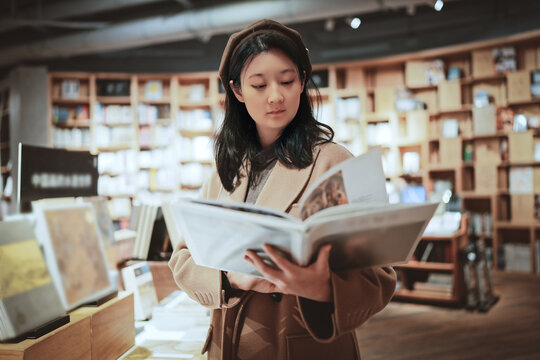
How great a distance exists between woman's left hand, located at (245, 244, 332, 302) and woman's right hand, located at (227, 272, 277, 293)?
3.8 inches

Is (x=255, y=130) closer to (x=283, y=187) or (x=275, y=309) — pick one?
(x=283, y=187)

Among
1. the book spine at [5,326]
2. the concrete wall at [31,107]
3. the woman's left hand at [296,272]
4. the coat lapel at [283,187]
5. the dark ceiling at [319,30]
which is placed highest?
the dark ceiling at [319,30]

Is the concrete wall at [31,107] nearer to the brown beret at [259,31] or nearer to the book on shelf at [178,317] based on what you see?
the book on shelf at [178,317]

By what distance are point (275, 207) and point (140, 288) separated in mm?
856

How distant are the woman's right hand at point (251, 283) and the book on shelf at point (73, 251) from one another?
1.67 feet

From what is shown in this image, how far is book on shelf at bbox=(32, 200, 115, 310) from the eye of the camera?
3.64 ft

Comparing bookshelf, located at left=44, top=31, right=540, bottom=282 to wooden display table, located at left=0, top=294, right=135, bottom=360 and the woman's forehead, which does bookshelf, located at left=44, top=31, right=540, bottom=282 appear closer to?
wooden display table, located at left=0, top=294, right=135, bottom=360

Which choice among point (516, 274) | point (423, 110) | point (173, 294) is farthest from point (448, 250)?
point (173, 294)

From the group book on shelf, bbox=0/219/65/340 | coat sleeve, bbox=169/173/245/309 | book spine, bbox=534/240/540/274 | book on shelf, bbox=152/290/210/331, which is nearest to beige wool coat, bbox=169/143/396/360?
coat sleeve, bbox=169/173/245/309

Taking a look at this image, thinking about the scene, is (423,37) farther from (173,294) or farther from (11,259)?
(11,259)

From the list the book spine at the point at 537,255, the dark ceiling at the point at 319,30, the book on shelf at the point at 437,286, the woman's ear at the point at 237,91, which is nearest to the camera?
the woman's ear at the point at 237,91

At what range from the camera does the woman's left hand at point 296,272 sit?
71 centimetres

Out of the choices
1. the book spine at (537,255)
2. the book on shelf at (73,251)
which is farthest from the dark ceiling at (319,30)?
the book on shelf at (73,251)

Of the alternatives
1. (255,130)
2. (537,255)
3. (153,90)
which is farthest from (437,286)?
(153,90)
